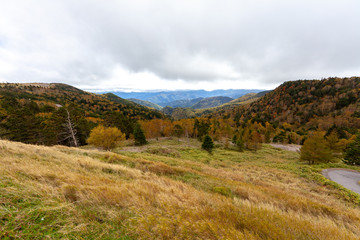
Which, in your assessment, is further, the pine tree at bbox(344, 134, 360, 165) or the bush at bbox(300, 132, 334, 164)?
the pine tree at bbox(344, 134, 360, 165)

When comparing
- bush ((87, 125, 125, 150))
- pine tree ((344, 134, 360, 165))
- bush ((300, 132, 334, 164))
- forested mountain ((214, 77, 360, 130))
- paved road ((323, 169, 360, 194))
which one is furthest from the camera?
forested mountain ((214, 77, 360, 130))

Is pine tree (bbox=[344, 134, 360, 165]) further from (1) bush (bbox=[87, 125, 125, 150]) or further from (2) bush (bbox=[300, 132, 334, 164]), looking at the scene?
(1) bush (bbox=[87, 125, 125, 150])

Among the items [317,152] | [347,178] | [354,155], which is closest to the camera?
[347,178]

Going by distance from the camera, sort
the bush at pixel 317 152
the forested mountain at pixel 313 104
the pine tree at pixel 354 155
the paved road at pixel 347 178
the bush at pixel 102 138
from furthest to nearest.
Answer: the forested mountain at pixel 313 104 → the pine tree at pixel 354 155 → the bush at pixel 317 152 → the bush at pixel 102 138 → the paved road at pixel 347 178

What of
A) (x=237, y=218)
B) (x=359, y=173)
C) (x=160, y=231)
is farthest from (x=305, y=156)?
(x=160, y=231)

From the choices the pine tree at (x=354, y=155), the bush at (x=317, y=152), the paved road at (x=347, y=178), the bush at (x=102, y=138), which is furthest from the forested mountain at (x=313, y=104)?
the bush at (x=102, y=138)

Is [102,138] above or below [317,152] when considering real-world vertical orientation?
above

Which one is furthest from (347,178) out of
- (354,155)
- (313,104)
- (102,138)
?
(313,104)

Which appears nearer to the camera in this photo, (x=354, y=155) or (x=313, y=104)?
(x=354, y=155)

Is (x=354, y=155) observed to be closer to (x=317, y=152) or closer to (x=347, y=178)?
(x=317, y=152)

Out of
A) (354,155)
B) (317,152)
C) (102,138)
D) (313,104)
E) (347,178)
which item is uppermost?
(313,104)

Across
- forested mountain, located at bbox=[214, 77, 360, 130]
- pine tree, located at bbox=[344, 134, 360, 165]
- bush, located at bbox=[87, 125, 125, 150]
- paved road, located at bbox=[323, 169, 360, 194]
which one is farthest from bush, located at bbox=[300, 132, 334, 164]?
Result: forested mountain, located at bbox=[214, 77, 360, 130]

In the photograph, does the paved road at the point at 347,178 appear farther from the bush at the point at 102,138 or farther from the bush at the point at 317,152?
the bush at the point at 102,138

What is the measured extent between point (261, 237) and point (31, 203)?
5424mm
